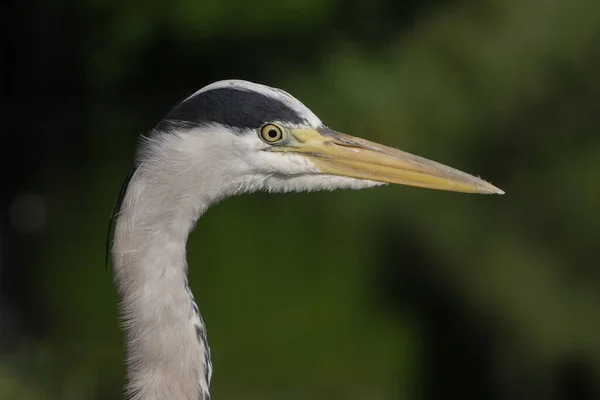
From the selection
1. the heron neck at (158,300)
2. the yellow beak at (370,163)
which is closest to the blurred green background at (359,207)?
the yellow beak at (370,163)

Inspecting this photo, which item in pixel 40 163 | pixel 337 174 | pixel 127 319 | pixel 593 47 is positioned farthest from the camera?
pixel 40 163

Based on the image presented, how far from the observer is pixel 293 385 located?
11.9 feet

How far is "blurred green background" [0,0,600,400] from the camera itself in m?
3.49

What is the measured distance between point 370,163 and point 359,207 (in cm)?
210

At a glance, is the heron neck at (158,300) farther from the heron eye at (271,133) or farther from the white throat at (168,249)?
the heron eye at (271,133)

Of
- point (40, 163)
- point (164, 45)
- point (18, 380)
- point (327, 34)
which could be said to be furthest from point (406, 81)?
point (18, 380)

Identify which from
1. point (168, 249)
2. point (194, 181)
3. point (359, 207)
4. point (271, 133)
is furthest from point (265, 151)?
point (359, 207)

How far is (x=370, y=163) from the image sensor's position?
154 centimetres

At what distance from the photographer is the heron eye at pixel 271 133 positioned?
4.87ft

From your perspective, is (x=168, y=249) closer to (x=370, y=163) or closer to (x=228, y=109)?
(x=228, y=109)

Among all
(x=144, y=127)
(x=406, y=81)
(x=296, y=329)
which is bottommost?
(x=296, y=329)

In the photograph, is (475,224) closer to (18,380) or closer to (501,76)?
(501,76)

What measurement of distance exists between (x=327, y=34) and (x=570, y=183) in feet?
3.76

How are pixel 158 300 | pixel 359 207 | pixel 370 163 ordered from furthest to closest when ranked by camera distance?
pixel 359 207 < pixel 370 163 < pixel 158 300
